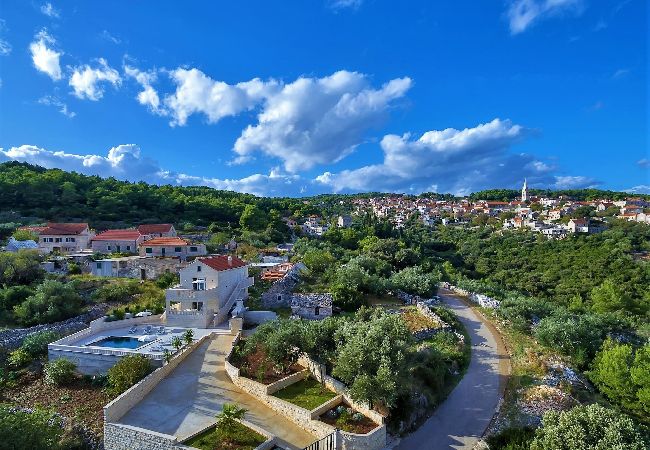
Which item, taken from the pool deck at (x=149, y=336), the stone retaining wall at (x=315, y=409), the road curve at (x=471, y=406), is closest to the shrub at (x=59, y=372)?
the pool deck at (x=149, y=336)

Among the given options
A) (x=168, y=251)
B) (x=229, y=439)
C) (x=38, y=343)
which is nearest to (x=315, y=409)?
(x=229, y=439)

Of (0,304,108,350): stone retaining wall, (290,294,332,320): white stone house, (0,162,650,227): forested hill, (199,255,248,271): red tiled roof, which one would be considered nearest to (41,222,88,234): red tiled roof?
(0,162,650,227): forested hill

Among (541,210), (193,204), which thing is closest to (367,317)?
(193,204)

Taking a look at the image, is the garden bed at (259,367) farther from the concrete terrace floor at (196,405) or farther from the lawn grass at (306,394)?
the lawn grass at (306,394)

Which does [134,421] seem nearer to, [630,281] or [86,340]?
[86,340]

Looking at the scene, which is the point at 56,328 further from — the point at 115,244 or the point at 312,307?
the point at 115,244
